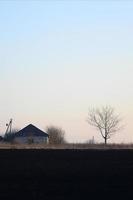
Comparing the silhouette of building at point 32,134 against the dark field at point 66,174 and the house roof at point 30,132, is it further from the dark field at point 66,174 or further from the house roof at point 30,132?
the dark field at point 66,174


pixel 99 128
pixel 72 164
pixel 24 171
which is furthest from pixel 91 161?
pixel 99 128

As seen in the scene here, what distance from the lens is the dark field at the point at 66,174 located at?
22188 millimetres

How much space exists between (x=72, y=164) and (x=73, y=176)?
0.48 metres

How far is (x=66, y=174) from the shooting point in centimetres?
2267

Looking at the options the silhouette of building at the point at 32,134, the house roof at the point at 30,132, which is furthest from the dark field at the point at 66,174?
the house roof at the point at 30,132

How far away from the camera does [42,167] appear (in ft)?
74.9

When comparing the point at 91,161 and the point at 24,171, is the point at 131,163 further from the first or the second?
the point at 24,171

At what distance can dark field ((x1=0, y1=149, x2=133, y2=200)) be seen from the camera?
22188mm

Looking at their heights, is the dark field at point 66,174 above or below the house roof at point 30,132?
below

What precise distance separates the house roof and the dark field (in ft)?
179

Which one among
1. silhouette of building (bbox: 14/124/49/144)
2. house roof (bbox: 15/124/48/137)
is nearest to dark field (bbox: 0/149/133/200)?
silhouette of building (bbox: 14/124/49/144)

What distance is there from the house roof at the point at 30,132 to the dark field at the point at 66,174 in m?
54.4

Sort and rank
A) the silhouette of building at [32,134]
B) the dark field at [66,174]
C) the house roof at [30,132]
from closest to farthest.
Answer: the dark field at [66,174]
the silhouette of building at [32,134]
the house roof at [30,132]

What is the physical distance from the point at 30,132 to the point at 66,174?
6041 centimetres
